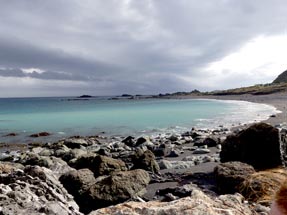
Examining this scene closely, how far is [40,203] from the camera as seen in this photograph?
3.84 metres

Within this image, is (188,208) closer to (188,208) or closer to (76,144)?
(188,208)

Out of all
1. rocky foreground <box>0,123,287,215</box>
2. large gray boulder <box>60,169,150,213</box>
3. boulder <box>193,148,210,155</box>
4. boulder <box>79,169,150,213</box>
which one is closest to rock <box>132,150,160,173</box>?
rocky foreground <box>0,123,287,215</box>

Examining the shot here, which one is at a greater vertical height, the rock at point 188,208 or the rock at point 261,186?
the rock at point 188,208

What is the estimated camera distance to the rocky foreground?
411 centimetres

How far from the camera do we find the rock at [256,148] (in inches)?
425

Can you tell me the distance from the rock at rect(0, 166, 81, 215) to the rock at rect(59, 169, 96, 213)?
3.67 meters

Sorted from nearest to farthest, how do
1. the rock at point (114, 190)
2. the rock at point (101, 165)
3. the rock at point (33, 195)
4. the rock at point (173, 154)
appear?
the rock at point (33, 195)
the rock at point (114, 190)
the rock at point (101, 165)
the rock at point (173, 154)

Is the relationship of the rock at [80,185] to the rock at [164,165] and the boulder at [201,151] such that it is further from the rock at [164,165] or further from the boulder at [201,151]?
the boulder at [201,151]

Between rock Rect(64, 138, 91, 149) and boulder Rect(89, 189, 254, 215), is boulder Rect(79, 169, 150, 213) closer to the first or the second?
boulder Rect(89, 189, 254, 215)

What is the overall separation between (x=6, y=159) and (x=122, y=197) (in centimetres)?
1208

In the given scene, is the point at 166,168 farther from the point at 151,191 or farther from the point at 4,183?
the point at 4,183

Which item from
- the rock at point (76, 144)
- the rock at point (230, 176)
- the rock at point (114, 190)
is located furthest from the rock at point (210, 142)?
the rock at point (114, 190)

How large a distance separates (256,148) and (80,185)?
5695mm

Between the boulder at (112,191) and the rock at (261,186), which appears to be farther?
the boulder at (112,191)
